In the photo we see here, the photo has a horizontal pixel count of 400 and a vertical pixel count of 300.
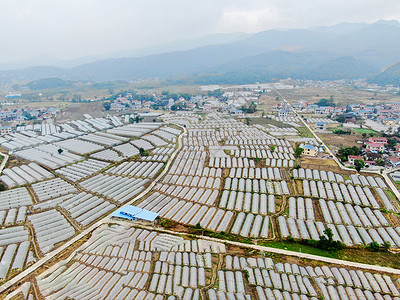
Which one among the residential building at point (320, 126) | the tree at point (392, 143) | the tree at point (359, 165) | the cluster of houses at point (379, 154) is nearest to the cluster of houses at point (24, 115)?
the residential building at point (320, 126)

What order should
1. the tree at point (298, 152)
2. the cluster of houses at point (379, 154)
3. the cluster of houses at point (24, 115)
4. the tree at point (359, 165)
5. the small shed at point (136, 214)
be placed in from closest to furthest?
1. the small shed at point (136, 214)
2. the tree at point (359, 165)
3. the cluster of houses at point (379, 154)
4. the tree at point (298, 152)
5. the cluster of houses at point (24, 115)

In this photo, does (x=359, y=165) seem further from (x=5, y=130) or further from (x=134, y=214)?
(x=5, y=130)

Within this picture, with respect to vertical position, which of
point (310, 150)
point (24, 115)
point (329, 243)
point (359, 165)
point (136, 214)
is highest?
point (359, 165)

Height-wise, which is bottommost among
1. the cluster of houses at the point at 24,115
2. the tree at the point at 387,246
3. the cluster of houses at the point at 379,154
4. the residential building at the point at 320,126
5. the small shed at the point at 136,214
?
the cluster of houses at the point at 24,115

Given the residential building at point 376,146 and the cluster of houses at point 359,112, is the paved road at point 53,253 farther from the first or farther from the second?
the cluster of houses at point 359,112

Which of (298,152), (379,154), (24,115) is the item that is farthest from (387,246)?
(24,115)

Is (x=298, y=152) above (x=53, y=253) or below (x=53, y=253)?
below

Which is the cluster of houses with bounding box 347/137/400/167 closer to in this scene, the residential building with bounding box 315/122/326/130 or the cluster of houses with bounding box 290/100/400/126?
the residential building with bounding box 315/122/326/130

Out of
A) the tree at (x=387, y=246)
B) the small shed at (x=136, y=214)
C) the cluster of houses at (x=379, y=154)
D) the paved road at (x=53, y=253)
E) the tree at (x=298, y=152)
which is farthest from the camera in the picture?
the tree at (x=298, y=152)

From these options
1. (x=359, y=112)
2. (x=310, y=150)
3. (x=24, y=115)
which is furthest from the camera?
(x=24, y=115)

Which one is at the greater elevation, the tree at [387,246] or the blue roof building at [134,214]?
the blue roof building at [134,214]

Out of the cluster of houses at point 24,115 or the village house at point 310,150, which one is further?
the cluster of houses at point 24,115

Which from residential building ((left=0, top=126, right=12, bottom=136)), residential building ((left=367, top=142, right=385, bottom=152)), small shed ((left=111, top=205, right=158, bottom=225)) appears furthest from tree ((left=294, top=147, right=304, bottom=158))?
residential building ((left=0, top=126, right=12, bottom=136))
